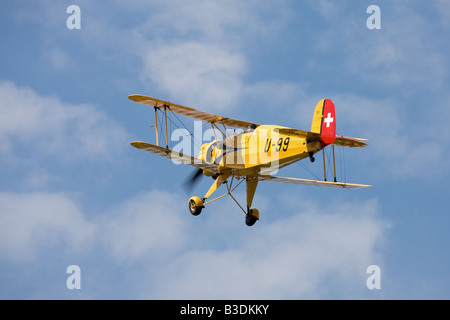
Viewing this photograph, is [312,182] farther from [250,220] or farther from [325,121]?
[325,121]

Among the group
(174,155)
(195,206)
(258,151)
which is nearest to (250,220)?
(195,206)

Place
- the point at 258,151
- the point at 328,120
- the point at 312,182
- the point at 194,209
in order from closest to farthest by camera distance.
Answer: the point at 328,120 → the point at 258,151 → the point at 194,209 → the point at 312,182

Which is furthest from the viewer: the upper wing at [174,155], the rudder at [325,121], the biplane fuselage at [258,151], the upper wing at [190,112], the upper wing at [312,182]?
the upper wing at [312,182]

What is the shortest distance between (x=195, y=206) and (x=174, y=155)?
2.65 meters

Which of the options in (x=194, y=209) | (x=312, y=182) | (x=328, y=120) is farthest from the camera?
(x=312, y=182)

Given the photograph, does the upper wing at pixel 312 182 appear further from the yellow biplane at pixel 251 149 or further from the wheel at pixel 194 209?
the wheel at pixel 194 209

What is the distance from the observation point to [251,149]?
29.6 metres

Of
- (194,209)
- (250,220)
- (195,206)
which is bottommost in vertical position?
(250,220)

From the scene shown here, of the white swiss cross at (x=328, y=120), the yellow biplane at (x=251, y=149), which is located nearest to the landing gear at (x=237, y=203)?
the yellow biplane at (x=251, y=149)

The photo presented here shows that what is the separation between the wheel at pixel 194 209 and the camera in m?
31.2

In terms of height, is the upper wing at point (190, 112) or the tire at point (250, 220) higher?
the upper wing at point (190, 112)
